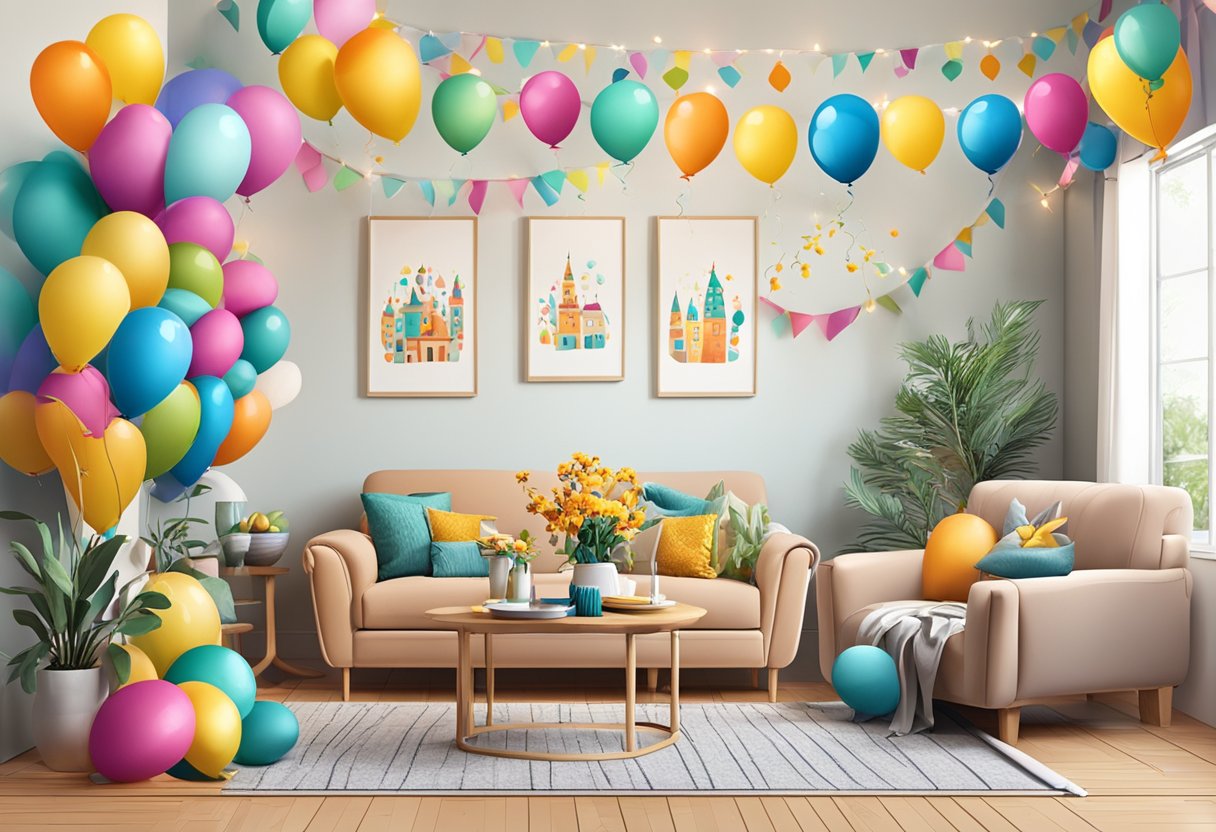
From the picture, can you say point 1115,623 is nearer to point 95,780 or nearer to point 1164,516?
point 1164,516

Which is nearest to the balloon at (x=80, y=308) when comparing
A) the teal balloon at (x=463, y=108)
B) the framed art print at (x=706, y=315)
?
the teal balloon at (x=463, y=108)

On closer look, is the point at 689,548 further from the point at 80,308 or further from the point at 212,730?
the point at 80,308

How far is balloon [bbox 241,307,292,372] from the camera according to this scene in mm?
4430

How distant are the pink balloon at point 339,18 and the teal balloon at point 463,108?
1.33 ft

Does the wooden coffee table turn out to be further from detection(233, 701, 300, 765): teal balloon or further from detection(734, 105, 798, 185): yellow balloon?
detection(734, 105, 798, 185): yellow balloon

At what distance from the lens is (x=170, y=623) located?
3.57 meters

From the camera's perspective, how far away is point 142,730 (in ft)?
10.5

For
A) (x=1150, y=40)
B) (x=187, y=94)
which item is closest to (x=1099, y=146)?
(x=1150, y=40)

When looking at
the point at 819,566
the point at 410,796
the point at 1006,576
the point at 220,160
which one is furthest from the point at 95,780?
the point at 1006,576

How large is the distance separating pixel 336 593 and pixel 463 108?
1.91 metres

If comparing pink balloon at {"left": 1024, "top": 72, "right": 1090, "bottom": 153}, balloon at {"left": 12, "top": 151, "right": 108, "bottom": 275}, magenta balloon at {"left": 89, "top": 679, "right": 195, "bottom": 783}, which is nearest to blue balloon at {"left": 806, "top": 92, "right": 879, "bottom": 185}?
Result: pink balloon at {"left": 1024, "top": 72, "right": 1090, "bottom": 153}

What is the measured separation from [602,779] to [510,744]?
1.78 ft

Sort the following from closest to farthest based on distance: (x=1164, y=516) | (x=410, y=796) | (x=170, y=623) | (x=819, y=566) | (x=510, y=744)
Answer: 1. (x=410, y=796)
2. (x=170, y=623)
3. (x=510, y=744)
4. (x=1164, y=516)
5. (x=819, y=566)

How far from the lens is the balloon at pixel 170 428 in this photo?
3.51 meters
